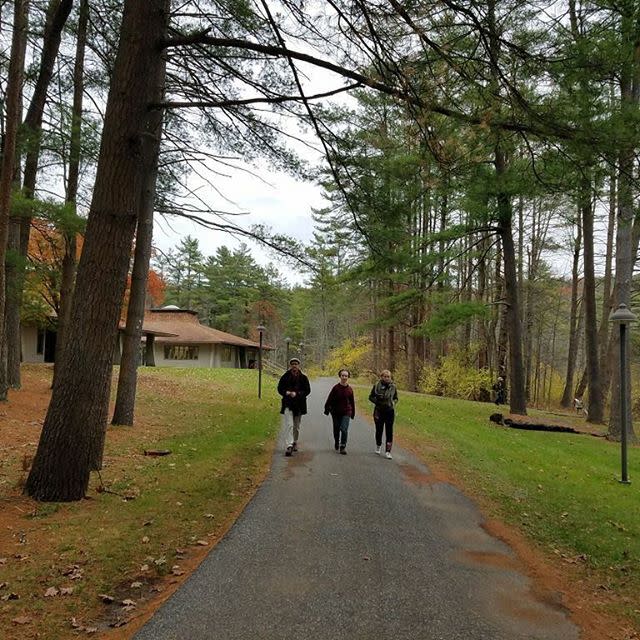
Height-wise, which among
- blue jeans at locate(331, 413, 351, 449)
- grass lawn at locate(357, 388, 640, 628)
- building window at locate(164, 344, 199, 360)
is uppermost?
building window at locate(164, 344, 199, 360)

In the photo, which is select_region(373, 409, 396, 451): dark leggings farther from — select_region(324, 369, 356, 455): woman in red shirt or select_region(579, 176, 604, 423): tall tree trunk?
select_region(579, 176, 604, 423): tall tree trunk

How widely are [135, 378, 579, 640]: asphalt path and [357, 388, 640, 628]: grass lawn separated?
2.22 ft

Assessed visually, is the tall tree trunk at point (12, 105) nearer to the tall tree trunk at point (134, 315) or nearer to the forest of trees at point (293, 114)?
the forest of trees at point (293, 114)

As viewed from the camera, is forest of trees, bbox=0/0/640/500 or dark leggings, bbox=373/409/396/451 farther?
dark leggings, bbox=373/409/396/451

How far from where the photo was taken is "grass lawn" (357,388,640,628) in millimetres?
5070

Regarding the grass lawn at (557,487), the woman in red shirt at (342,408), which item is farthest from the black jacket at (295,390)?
the grass lawn at (557,487)

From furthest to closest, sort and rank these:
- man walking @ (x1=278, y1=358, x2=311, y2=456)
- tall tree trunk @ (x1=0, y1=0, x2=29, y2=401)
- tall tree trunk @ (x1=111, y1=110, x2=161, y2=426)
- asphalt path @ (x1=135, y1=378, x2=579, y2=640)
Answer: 1. tall tree trunk @ (x1=111, y1=110, x2=161, y2=426)
2. man walking @ (x1=278, y1=358, x2=311, y2=456)
3. tall tree trunk @ (x1=0, y1=0, x2=29, y2=401)
4. asphalt path @ (x1=135, y1=378, x2=579, y2=640)

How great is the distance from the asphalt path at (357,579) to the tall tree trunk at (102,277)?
2.00m

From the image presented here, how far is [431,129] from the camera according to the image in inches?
235

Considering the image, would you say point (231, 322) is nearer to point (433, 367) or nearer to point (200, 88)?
point (433, 367)

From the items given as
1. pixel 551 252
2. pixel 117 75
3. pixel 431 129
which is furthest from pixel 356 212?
pixel 551 252

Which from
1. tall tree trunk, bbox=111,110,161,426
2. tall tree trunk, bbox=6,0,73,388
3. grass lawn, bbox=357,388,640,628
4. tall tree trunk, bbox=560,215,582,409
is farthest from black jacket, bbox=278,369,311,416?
tall tree trunk, bbox=560,215,582,409

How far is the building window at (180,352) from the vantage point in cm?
3847

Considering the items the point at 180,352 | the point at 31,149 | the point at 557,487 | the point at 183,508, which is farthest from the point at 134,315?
the point at 180,352
